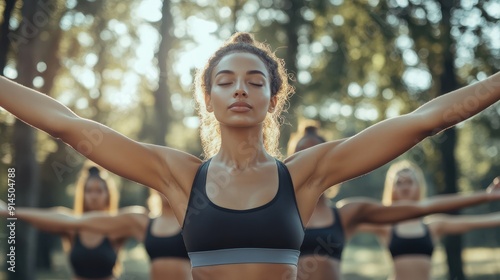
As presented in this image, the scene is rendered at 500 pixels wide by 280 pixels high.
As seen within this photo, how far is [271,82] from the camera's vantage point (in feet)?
12.0

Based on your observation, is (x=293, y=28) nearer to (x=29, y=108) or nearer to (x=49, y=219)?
(x=49, y=219)

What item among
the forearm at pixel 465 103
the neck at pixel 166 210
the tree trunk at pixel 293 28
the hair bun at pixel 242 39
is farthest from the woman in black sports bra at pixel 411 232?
the tree trunk at pixel 293 28

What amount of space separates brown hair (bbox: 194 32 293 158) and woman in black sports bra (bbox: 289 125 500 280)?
229cm

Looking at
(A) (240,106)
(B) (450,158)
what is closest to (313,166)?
(A) (240,106)

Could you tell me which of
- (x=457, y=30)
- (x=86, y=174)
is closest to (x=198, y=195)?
(x=86, y=174)

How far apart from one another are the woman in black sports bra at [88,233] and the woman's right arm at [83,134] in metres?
4.40

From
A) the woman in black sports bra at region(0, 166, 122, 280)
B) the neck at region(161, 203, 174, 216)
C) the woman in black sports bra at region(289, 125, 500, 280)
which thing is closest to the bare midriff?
the woman in black sports bra at region(289, 125, 500, 280)

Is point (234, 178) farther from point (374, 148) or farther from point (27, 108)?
point (27, 108)

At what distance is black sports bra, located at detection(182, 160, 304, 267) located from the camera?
3.22 meters

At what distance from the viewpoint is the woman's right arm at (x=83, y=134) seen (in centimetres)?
336

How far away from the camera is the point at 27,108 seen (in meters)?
3.36

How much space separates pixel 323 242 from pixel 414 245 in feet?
8.50

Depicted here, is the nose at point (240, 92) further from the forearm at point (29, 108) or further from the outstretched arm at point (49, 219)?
the outstretched arm at point (49, 219)

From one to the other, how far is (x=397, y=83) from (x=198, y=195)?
13393 millimetres
